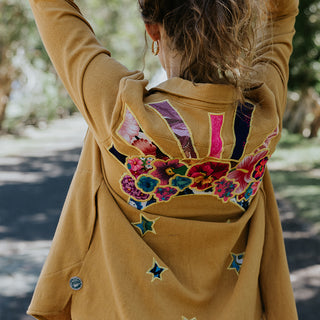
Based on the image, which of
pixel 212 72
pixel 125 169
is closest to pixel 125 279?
pixel 125 169

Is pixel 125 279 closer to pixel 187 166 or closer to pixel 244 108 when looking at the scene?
pixel 187 166

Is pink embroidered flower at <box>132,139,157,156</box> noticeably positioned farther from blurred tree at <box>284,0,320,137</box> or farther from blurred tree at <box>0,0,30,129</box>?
blurred tree at <box>0,0,30,129</box>

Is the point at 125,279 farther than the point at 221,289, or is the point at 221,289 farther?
the point at 221,289

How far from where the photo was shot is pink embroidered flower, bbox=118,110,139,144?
1231 mm

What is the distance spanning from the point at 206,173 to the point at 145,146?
210mm

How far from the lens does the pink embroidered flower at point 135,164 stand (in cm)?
130

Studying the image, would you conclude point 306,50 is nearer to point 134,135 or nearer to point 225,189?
point 225,189

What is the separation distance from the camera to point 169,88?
4.30 feet

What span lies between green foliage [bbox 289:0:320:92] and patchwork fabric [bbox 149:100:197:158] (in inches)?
161

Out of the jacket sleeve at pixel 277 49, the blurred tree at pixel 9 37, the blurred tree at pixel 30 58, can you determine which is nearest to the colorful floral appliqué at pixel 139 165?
the jacket sleeve at pixel 277 49

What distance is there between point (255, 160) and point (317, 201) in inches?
271

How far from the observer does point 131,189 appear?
135 centimetres

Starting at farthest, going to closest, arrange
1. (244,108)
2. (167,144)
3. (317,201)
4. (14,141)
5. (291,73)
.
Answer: (14,141), (317,201), (291,73), (244,108), (167,144)

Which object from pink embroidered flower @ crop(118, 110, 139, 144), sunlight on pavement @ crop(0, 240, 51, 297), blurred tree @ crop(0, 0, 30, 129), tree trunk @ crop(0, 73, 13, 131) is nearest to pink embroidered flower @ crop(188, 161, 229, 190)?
pink embroidered flower @ crop(118, 110, 139, 144)
